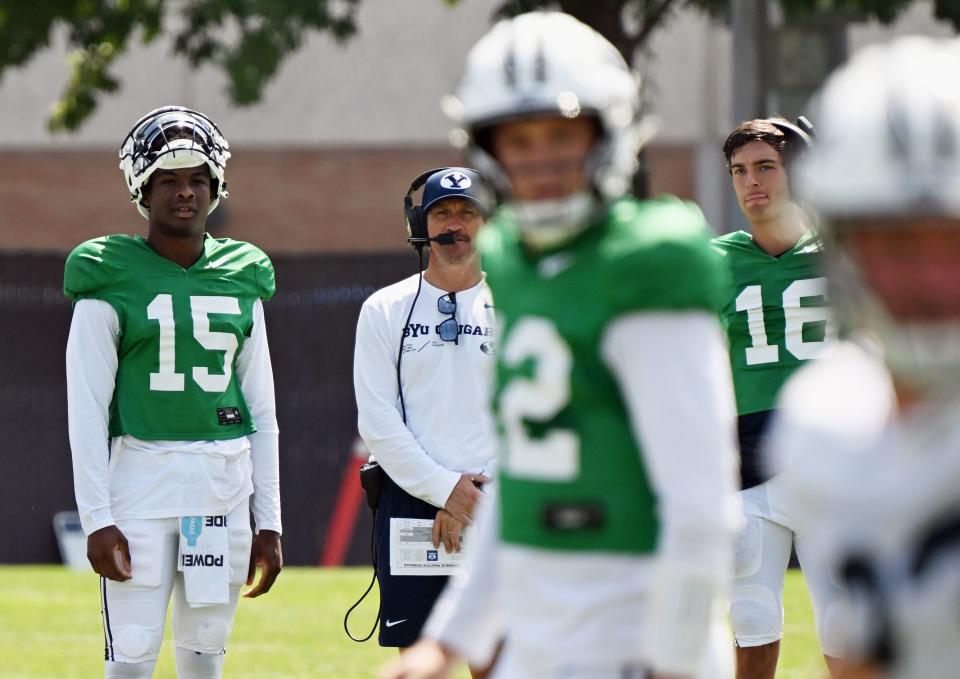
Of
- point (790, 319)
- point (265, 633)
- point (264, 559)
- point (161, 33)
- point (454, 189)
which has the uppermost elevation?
point (161, 33)

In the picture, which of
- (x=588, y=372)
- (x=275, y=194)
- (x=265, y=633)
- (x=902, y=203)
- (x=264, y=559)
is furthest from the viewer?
(x=275, y=194)

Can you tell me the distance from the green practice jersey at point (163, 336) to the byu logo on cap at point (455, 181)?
0.86 metres

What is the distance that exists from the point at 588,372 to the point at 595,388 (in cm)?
3

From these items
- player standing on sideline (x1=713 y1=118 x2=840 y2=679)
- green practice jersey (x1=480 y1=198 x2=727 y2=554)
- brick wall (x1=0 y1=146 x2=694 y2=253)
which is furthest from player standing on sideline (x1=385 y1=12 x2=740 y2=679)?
brick wall (x1=0 y1=146 x2=694 y2=253)

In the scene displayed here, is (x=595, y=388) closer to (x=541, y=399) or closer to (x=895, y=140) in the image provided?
(x=541, y=399)

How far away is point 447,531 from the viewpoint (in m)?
5.71

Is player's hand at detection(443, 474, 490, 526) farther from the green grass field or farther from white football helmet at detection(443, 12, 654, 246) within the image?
white football helmet at detection(443, 12, 654, 246)

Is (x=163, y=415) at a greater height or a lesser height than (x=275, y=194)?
lesser

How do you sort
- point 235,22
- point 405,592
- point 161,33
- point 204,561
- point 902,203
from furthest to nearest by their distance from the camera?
point 161,33 < point 235,22 < point 405,592 < point 204,561 < point 902,203

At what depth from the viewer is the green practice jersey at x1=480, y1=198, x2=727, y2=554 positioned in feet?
9.10

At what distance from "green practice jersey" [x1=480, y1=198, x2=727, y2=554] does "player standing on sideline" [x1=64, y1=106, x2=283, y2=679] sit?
2.58m

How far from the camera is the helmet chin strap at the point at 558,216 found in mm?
2896

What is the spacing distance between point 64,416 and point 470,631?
10.9m

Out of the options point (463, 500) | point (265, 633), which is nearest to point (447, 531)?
point (463, 500)
